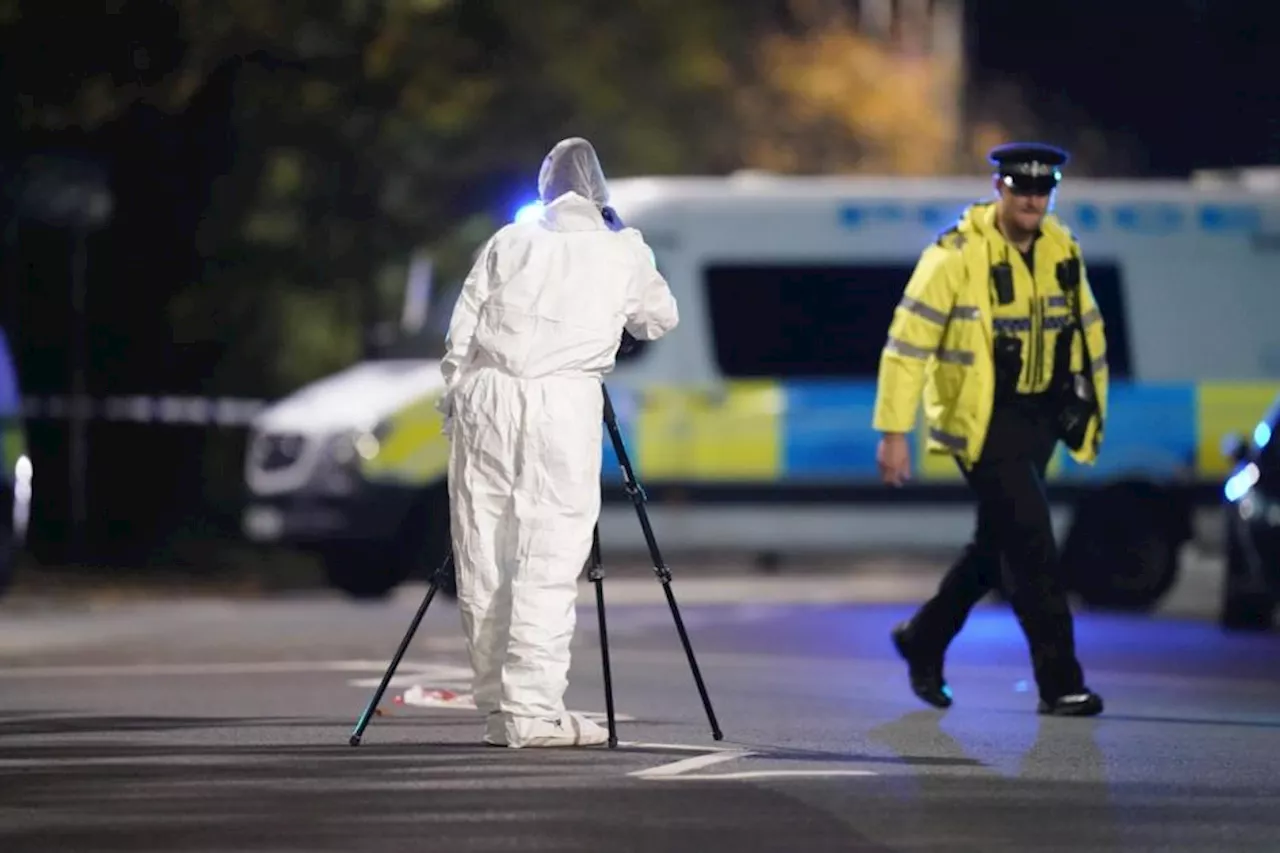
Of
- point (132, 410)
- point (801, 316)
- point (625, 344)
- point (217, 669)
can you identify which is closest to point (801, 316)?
point (801, 316)

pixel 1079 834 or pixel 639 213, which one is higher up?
pixel 639 213

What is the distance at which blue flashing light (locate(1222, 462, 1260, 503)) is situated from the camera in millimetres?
16141

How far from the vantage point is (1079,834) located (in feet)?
27.3

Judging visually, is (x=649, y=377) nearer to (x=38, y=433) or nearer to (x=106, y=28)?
(x=106, y=28)

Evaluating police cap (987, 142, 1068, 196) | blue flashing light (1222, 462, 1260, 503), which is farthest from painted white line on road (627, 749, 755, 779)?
blue flashing light (1222, 462, 1260, 503)

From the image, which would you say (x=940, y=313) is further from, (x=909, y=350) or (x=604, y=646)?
(x=604, y=646)

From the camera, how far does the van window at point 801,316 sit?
18484 mm

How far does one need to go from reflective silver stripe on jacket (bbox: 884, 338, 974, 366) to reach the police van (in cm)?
667

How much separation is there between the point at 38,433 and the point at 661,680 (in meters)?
11.6

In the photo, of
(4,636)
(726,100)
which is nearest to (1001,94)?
(726,100)

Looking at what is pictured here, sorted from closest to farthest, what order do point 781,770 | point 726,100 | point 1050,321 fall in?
point 781,770, point 1050,321, point 726,100

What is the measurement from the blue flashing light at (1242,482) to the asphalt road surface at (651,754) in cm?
92

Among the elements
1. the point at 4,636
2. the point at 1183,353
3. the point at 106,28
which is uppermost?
the point at 106,28

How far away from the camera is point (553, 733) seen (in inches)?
392
